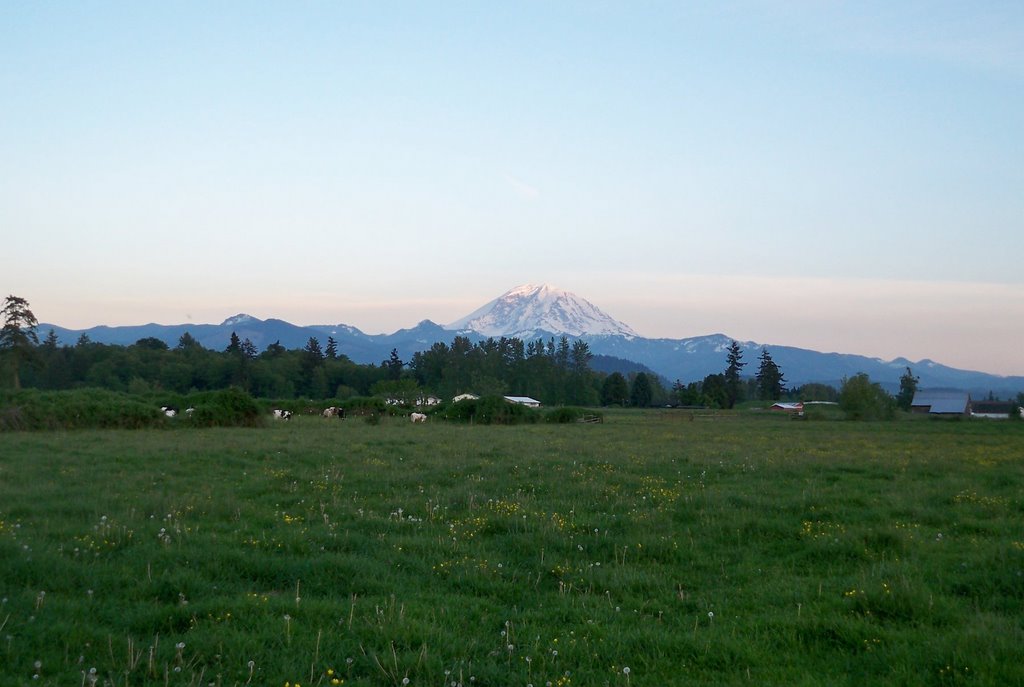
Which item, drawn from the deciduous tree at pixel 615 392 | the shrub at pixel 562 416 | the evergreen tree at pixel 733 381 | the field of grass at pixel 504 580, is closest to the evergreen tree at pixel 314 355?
the deciduous tree at pixel 615 392

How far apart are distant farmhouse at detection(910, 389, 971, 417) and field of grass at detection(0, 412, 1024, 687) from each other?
443 feet

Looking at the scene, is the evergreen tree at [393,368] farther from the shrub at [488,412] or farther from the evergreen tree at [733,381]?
the shrub at [488,412]

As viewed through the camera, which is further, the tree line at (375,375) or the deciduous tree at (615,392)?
the deciduous tree at (615,392)

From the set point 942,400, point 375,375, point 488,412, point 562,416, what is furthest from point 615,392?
point 488,412

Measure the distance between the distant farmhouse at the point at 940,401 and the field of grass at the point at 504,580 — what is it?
5314 inches

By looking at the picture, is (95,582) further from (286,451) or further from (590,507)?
(286,451)

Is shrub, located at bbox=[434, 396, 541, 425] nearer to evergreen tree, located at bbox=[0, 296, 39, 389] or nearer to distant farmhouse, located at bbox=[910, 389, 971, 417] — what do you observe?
evergreen tree, located at bbox=[0, 296, 39, 389]

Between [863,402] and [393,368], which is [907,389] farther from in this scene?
[393,368]

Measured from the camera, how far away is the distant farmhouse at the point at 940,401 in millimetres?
135125

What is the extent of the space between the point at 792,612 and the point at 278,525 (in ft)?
24.0

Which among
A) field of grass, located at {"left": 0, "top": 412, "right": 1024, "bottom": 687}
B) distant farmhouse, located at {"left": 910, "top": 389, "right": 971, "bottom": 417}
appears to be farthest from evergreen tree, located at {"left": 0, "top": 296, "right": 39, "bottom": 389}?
distant farmhouse, located at {"left": 910, "top": 389, "right": 971, "bottom": 417}

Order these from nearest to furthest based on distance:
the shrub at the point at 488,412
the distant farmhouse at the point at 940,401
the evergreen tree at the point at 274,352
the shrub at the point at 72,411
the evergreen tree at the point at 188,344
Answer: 1. the shrub at the point at 72,411
2. the shrub at the point at 488,412
3. the evergreen tree at the point at 188,344
4. the evergreen tree at the point at 274,352
5. the distant farmhouse at the point at 940,401

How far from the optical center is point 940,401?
141250mm

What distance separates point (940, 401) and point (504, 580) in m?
154
